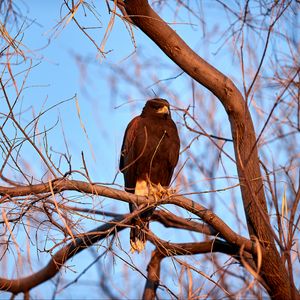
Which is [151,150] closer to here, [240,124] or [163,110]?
[163,110]

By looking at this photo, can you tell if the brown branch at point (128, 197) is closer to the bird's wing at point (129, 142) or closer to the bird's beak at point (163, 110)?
the bird's wing at point (129, 142)

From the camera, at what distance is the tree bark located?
3.79 m

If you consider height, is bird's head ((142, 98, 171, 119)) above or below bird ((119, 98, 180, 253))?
above

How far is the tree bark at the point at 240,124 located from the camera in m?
3.79

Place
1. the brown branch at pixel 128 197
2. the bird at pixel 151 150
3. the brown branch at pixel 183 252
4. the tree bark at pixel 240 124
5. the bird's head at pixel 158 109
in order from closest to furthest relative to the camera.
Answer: the brown branch at pixel 128 197
the tree bark at pixel 240 124
the brown branch at pixel 183 252
the bird at pixel 151 150
the bird's head at pixel 158 109

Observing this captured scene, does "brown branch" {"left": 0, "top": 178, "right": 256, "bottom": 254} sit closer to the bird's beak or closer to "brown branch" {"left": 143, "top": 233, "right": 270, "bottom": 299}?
"brown branch" {"left": 143, "top": 233, "right": 270, "bottom": 299}

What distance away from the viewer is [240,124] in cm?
387

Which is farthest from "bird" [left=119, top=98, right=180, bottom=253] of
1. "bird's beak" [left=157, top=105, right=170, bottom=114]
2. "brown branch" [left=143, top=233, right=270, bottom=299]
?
"brown branch" [left=143, top=233, right=270, bottom=299]

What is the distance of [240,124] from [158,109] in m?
1.41

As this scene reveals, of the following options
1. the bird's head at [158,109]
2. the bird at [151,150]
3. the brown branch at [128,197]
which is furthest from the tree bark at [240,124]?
the bird's head at [158,109]

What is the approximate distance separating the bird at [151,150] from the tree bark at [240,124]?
44.2 inches

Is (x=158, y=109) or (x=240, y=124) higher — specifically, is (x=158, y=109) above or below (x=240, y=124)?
above

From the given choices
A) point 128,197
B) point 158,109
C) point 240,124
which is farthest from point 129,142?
point 128,197

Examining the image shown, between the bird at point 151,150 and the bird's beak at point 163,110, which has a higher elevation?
the bird's beak at point 163,110
